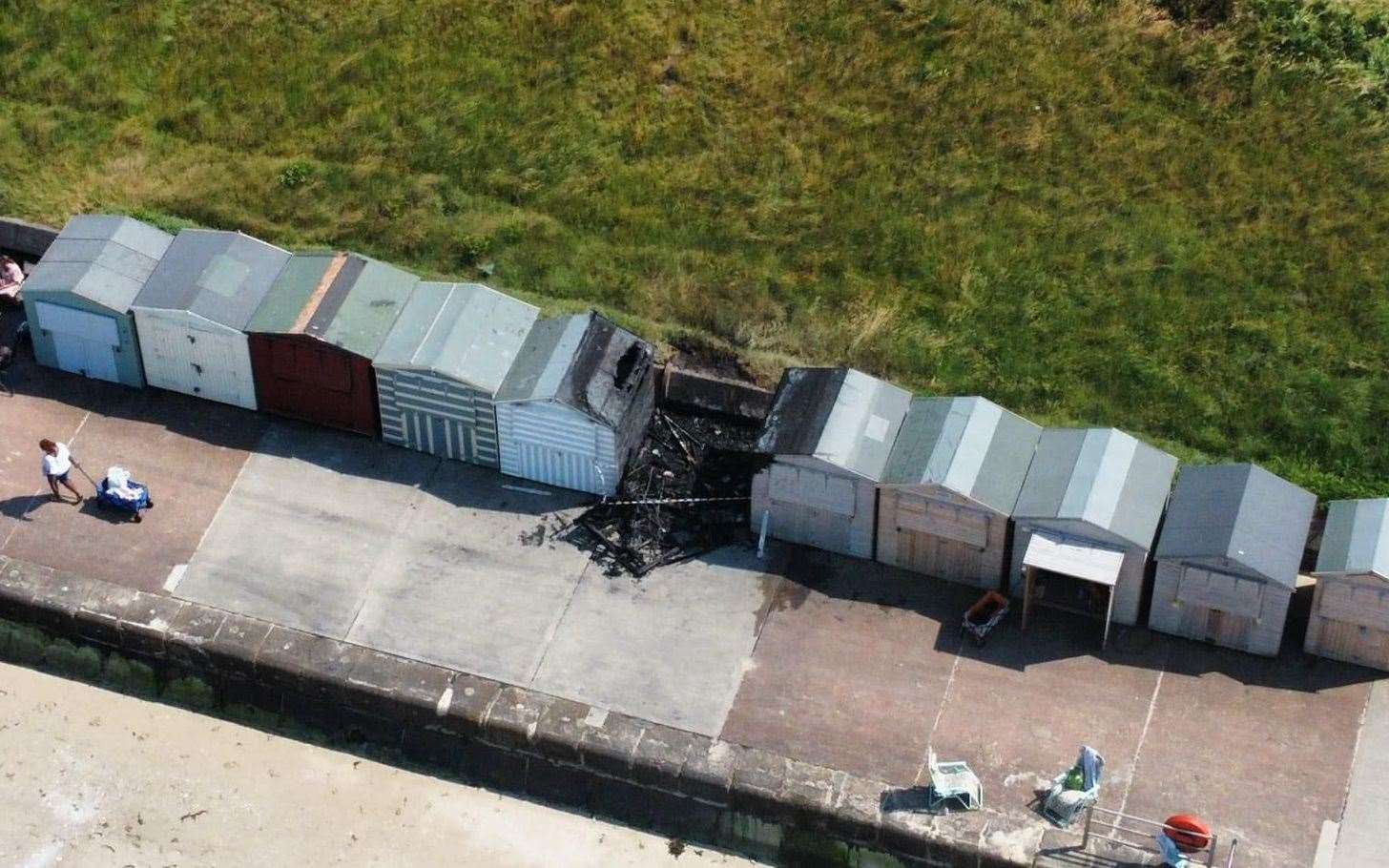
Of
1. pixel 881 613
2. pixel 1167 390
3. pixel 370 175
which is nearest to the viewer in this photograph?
pixel 881 613

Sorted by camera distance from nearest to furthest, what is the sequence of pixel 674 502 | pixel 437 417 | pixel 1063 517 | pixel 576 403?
pixel 1063 517
pixel 576 403
pixel 674 502
pixel 437 417

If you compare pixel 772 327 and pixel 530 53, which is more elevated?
pixel 530 53

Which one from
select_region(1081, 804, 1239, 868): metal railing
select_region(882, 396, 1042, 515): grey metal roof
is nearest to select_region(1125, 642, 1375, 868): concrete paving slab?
select_region(1081, 804, 1239, 868): metal railing

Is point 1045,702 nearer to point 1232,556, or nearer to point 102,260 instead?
point 1232,556

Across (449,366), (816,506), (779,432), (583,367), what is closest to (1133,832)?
(816,506)

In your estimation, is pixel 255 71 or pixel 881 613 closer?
pixel 881 613

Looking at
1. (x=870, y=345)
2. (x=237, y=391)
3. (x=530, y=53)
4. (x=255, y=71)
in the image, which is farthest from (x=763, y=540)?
(x=255, y=71)

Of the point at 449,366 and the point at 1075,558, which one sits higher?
the point at 449,366

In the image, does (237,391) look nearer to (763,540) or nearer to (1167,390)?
(763,540)
